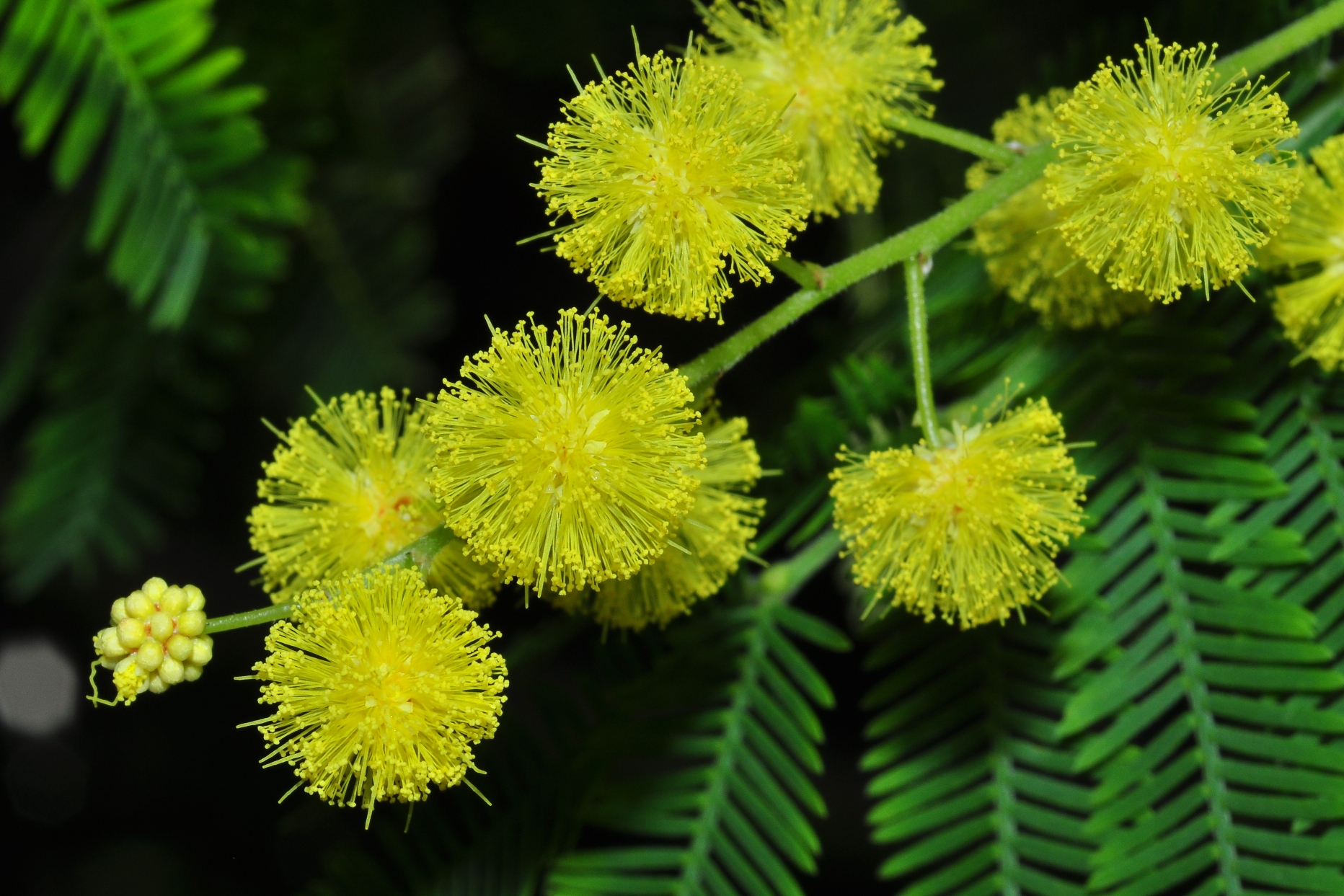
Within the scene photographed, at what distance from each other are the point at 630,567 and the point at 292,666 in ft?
1.24

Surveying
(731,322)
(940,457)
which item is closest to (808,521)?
(940,457)

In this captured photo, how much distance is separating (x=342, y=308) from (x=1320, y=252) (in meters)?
1.93

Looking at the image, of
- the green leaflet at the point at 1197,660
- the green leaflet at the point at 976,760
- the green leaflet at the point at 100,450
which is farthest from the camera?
the green leaflet at the point at 100,450

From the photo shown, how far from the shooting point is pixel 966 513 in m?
1.28

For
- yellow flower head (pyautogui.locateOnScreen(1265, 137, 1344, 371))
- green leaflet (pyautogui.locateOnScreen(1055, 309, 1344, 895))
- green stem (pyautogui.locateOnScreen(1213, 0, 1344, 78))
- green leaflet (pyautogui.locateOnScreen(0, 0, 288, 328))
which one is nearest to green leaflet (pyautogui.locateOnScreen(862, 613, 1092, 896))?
green leaflet (pyautogui.locateOnScreen(1055, 309, 1344, 895))

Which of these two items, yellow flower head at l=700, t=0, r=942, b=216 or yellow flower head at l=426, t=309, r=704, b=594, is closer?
yellow flower head at l=426, t=309, r=704, b=594

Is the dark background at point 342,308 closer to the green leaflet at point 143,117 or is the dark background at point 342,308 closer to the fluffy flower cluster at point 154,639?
the green leaflet at point 143,117

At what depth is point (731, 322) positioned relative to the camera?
225 centimetres

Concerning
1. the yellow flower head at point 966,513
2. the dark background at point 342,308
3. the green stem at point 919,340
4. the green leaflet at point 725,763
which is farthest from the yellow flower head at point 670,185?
the dark background at point 342,308

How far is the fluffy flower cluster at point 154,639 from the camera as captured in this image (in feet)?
3.38

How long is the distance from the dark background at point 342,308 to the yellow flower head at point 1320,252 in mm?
720

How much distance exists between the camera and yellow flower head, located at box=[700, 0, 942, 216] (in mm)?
1400

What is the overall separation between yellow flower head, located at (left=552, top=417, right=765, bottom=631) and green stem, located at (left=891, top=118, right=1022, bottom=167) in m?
0.45

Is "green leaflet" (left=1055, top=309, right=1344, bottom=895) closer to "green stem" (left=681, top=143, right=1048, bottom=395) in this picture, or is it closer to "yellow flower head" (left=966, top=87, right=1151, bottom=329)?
"yellow flower head" (left=966, top=87, right=1151, bottom=329)
